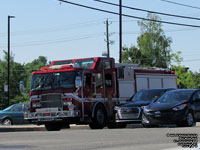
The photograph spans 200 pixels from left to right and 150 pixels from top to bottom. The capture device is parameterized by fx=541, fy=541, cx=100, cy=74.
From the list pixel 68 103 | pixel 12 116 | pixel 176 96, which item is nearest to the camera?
pixel 176 96

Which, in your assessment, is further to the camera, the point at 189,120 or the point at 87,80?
the point at 87,80

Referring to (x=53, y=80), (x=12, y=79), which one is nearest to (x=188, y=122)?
(x=53, y=80)

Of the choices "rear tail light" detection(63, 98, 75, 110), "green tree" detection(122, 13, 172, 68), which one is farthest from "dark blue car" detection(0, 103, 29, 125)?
"green tree" detection(122, 13, 172, 68)

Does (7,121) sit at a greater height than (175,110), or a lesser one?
lesser

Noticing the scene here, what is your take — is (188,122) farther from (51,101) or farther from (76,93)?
(51,101)

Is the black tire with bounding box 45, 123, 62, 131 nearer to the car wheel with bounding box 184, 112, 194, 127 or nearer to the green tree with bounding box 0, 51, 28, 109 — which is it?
the car wheel with bounding box 184, 112, 194, 127

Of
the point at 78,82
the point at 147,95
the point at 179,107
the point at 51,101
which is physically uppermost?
the point at 78,82

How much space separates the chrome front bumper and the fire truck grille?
24cm

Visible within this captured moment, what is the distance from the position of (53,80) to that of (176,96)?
200 inches

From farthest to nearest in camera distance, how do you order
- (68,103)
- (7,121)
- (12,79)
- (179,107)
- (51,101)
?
(12,79) < (7,121) < (51,101) < (68,103) < (179,107)

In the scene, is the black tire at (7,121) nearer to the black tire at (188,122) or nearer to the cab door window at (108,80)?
the cab door window at (108,80)

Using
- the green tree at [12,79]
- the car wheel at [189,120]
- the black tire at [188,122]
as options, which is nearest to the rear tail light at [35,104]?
the black tire at [188,122]

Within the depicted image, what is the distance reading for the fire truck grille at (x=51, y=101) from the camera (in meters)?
21.8

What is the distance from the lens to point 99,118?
2261 cm
